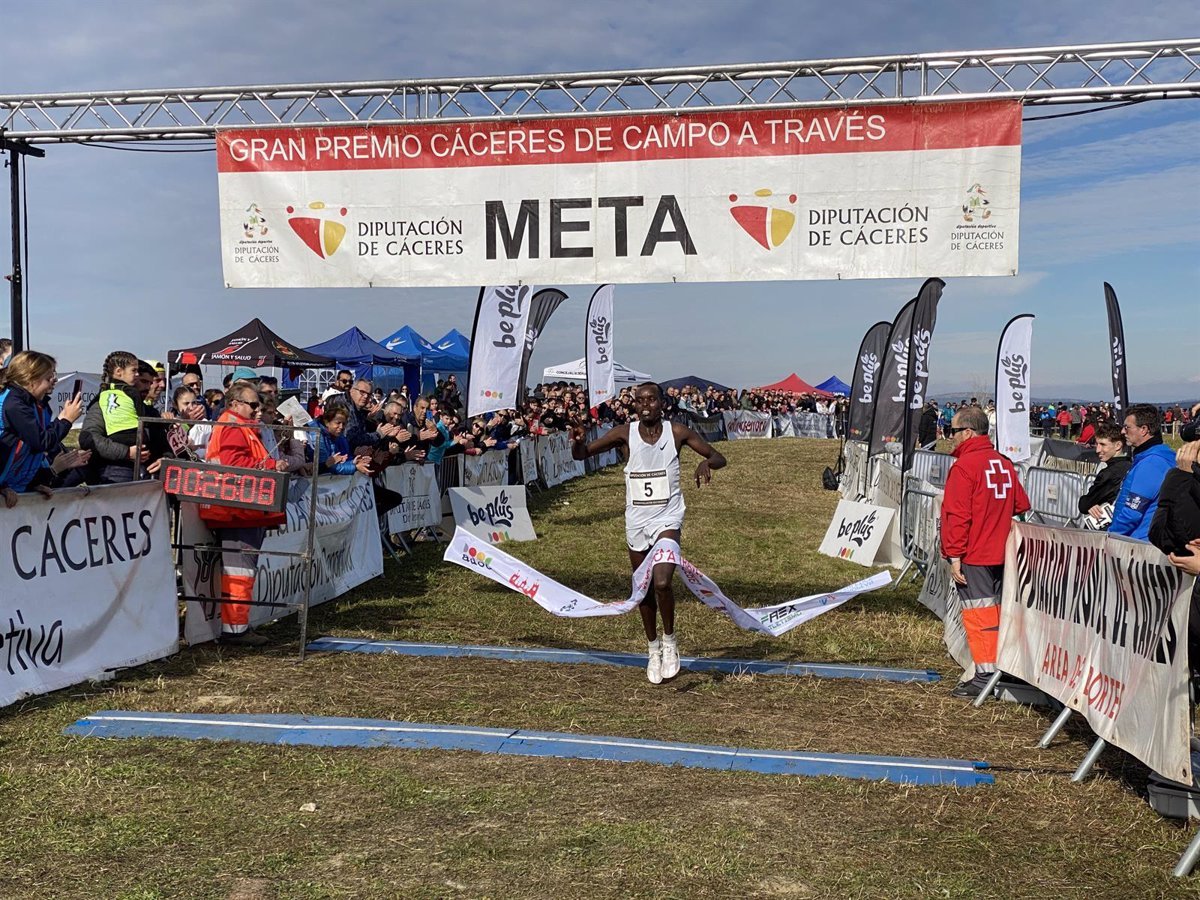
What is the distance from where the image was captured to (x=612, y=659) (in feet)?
27.3

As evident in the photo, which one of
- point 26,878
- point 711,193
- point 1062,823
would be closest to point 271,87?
point 711,193

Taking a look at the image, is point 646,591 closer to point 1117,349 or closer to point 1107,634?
point 1107,634

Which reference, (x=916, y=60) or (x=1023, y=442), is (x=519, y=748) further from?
(x=1023, y=442)

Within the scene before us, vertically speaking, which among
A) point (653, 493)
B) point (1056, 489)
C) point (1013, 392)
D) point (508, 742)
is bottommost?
point (508, 742)

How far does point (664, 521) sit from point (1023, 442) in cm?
1100

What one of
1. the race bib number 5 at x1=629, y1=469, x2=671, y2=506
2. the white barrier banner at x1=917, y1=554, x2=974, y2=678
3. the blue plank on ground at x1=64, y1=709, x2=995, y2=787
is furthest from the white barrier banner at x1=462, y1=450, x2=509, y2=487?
the blue plank on ground at x1=64, y1=709, x2=995, y2=787

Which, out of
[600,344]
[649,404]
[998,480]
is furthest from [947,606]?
[600,344]

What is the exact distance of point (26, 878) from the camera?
414 cm

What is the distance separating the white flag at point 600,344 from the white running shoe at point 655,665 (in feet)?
54.1

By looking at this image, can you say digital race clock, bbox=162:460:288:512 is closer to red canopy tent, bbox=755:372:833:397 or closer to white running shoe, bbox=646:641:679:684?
white running shoe, bbox=646:641:679:684

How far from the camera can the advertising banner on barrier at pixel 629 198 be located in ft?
28.0

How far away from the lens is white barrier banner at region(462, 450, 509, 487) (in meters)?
16.7

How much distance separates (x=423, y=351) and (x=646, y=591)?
26.5m

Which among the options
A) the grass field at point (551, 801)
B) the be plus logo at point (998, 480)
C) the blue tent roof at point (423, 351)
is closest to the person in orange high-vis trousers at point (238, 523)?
the grass field at point (551, 801)
